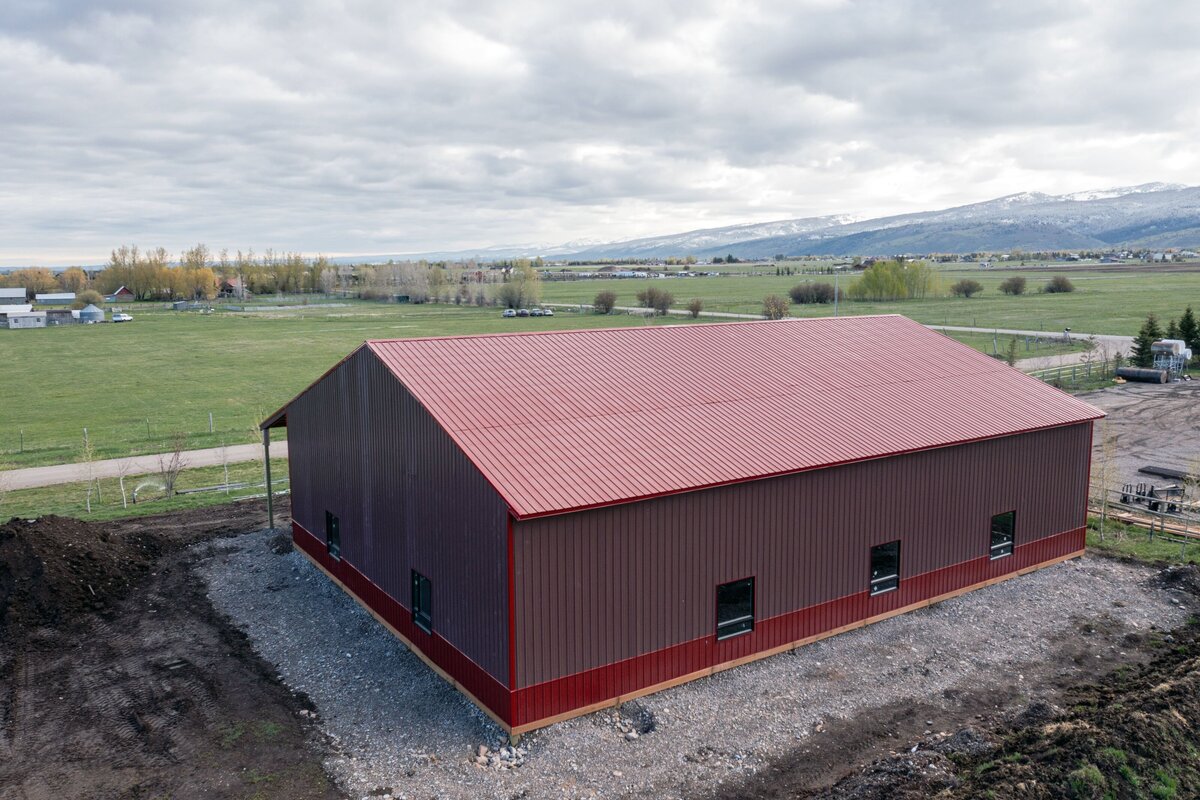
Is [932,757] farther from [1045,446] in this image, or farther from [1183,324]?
[1183,324]

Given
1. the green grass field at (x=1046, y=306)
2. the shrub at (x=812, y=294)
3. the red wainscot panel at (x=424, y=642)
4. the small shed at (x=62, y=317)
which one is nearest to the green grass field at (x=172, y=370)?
the small shed at (x=62, y=317)

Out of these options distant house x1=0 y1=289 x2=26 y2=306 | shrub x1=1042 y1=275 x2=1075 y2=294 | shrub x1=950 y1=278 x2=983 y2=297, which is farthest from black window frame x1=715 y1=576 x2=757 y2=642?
distant house x1=0 y1=289 x2=26 y2=306

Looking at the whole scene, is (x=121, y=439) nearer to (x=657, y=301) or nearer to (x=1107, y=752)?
(x=1107, y=752)

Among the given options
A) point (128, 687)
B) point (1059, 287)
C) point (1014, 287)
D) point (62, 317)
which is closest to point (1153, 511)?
point (128, 687)

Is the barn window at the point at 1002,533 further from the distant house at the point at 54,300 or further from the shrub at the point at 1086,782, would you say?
the distant house at the point at 54,300

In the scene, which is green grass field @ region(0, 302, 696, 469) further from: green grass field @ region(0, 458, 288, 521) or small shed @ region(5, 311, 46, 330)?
green grass field @ region(0, 458, 288, 521)

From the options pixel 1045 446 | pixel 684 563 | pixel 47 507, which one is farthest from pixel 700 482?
pixel 47 507
